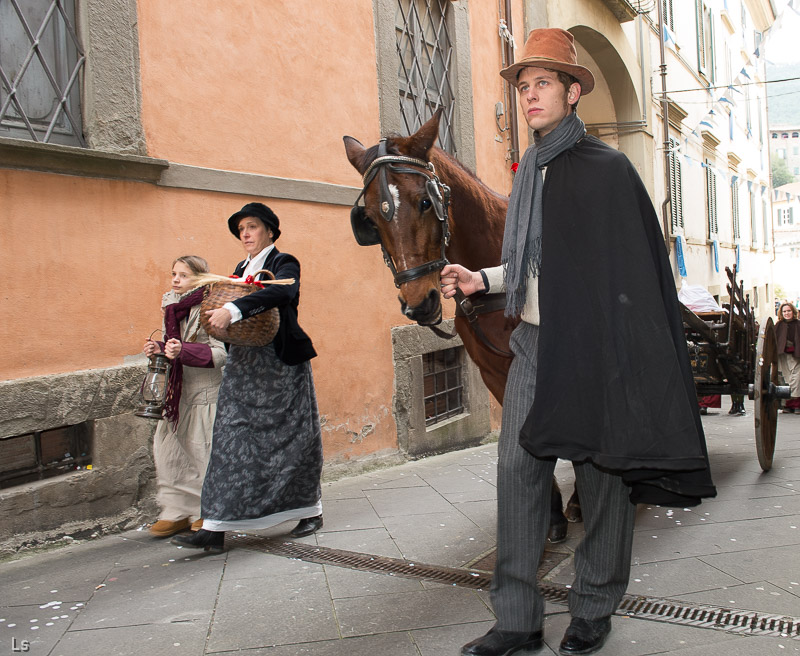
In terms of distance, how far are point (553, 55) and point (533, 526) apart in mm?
1537

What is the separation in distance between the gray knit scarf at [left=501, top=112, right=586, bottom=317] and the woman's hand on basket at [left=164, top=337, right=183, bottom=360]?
81.3 inches

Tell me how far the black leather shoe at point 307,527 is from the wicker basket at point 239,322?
1.11 metres

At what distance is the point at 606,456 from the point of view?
220 cm

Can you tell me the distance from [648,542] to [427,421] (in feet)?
11.1

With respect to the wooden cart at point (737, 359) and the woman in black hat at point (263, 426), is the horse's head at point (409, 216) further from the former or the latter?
the wooden cart at point (737, 359)

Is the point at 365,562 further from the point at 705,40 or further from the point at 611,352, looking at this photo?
the point at 705,40

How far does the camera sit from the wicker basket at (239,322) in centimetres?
360

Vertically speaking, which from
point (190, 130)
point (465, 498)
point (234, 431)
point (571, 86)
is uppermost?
point (190, 130)

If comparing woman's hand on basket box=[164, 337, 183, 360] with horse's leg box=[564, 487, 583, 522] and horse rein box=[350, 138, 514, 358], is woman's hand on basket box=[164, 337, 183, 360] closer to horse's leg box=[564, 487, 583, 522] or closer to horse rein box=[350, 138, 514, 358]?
horse rein box=[350, 138, 514, 358]

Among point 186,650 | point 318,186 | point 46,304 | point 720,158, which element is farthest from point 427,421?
point 720,158

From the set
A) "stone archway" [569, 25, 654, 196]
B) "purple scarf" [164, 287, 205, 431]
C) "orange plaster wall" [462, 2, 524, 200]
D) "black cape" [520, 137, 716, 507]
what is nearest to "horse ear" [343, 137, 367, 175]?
"black cape" [520, 137, 716, 507]

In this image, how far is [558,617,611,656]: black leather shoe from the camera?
2457 millimetres

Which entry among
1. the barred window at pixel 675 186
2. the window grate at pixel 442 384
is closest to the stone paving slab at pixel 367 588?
the window grate at pixel 442 384

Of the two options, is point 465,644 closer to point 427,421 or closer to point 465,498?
point 465,498
